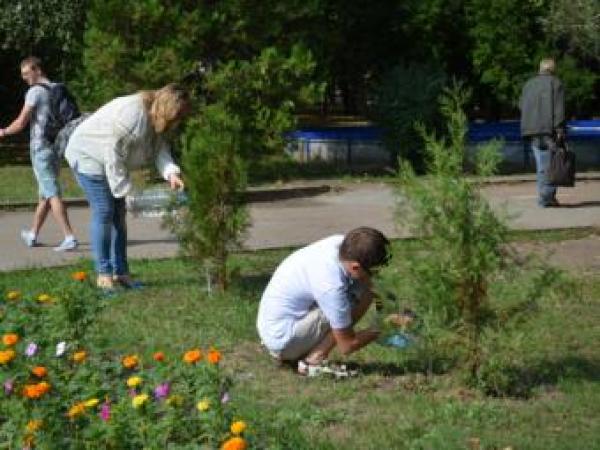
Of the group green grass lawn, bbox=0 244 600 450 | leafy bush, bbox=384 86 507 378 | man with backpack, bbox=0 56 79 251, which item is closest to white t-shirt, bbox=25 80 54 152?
man with backpack, bbox=0 56 79 251

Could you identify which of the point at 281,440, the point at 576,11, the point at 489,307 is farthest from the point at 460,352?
the point at 576,11

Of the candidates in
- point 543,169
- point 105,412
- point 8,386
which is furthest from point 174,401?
point 543,169

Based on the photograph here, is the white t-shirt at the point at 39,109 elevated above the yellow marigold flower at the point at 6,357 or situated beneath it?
elevated above

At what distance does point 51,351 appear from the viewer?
15.1 ft

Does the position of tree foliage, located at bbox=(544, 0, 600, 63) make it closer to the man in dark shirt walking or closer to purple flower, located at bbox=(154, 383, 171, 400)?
the man in dark shirt walking

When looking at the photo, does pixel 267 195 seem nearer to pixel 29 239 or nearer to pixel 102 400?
pixel 29 239

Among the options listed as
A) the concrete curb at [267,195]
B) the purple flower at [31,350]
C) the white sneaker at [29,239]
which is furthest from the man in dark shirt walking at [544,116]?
the purple flower at [31,350]

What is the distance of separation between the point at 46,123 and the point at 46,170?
43 centimetres

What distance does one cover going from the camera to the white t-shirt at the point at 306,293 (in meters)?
5.27

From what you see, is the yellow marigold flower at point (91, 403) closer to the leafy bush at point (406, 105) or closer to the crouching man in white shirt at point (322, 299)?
the crouching man in white shirt at point (322, 299)

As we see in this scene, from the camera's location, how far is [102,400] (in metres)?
4.01

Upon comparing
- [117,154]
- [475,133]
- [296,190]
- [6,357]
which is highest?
[117,154]

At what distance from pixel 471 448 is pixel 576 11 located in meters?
10.9

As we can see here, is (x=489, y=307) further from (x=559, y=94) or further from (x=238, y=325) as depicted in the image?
(x=559, y=94)
